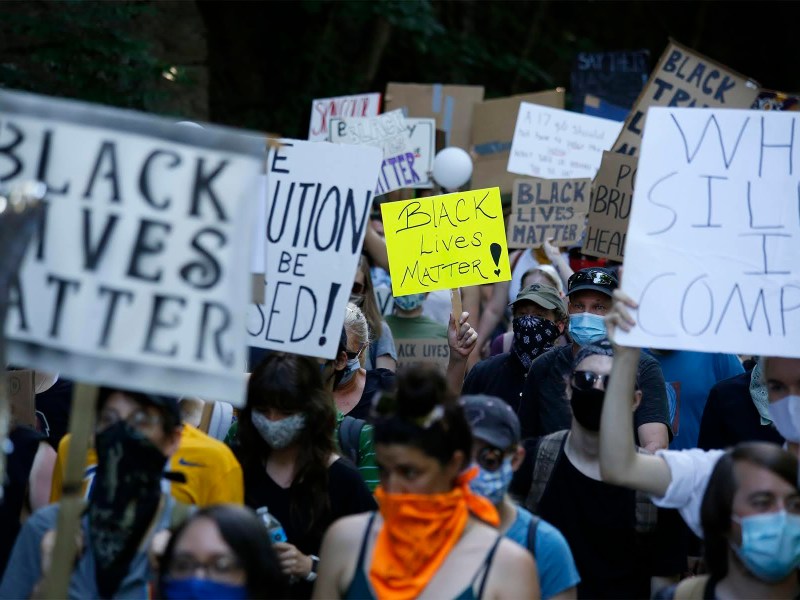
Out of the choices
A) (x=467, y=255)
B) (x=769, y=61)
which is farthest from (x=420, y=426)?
(x=769, y=61)

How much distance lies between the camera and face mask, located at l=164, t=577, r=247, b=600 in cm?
321

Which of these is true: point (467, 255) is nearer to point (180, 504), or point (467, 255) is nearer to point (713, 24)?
point (180, 504)

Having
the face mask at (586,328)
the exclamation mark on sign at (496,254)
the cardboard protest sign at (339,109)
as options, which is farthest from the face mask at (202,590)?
the cardboard protest sign at (339,109)

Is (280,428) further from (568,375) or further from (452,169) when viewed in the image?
(452,169)

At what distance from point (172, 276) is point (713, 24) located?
15486 millimetres

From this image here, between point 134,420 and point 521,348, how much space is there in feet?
8.39

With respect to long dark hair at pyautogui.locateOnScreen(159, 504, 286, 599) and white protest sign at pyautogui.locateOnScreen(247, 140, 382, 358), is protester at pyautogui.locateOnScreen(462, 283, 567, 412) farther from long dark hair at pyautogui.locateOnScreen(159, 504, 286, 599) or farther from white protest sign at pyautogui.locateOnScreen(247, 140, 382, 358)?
long dark hair at pyautogui.locateOnScreen(159, 504, 286, 599)

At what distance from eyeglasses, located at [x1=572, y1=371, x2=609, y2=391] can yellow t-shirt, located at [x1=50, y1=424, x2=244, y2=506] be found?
1127 millimetres

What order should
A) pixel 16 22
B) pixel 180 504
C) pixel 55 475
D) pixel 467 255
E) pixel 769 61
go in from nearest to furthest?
1. pixel 180 504
2. pixel 55 475
3. pixel 467 255
4. pixel 16 22
5. pixel 769 61

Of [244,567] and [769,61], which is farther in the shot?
[769,61]

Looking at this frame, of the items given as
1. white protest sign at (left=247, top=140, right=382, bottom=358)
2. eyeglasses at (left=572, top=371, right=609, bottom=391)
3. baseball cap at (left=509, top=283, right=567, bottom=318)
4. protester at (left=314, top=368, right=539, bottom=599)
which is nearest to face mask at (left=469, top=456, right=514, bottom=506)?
protester at (left=314, top=368, right=539, bottom=599)

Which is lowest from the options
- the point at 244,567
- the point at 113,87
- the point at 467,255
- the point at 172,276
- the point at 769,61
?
the point at 244,567

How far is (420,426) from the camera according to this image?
11.1 ft

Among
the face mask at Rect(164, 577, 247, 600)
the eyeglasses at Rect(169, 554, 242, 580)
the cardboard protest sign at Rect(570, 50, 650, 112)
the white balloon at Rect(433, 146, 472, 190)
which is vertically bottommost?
the face mask at Rect(164, 577, 247, 600)
